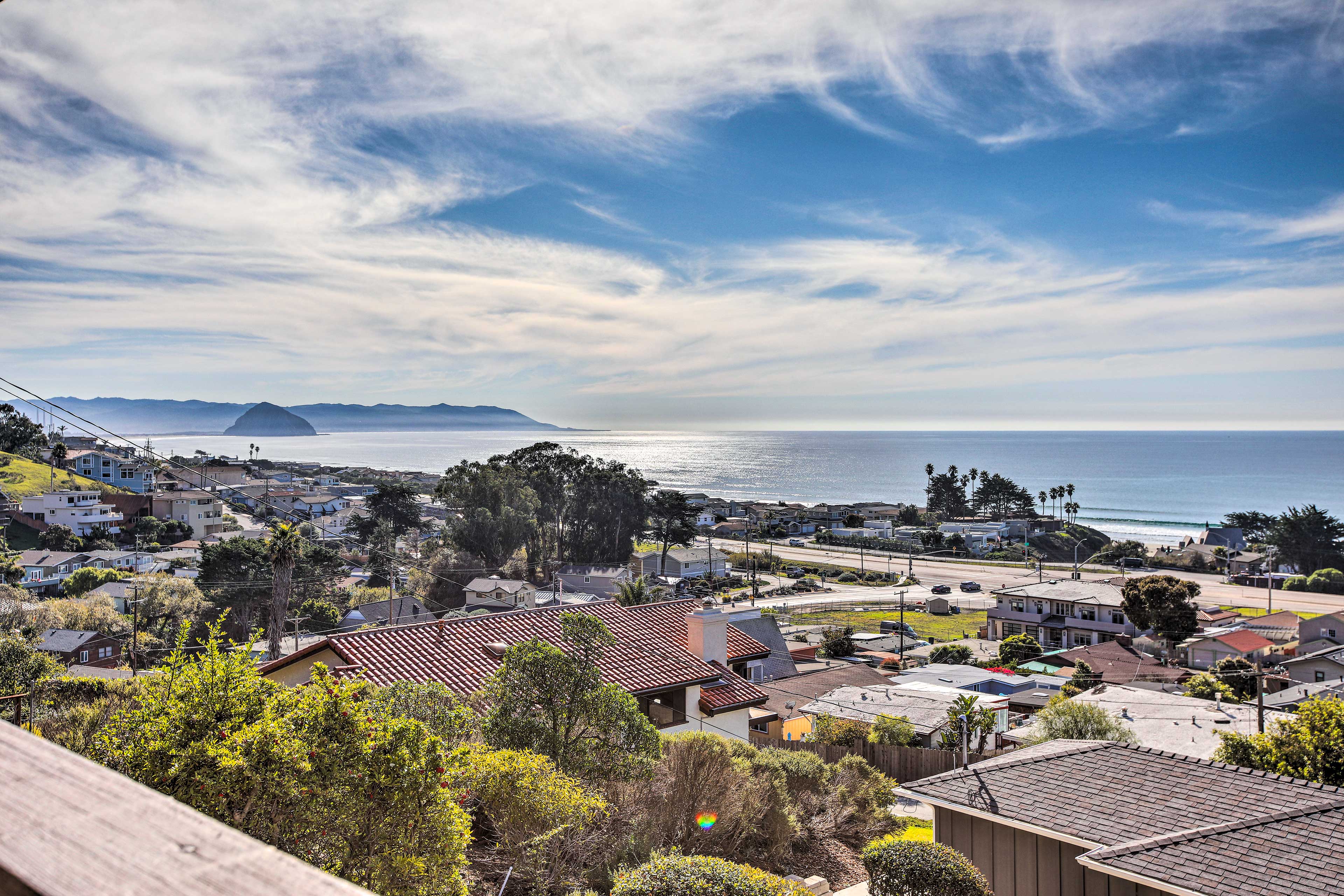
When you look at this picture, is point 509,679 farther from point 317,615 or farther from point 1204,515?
point 1204,515

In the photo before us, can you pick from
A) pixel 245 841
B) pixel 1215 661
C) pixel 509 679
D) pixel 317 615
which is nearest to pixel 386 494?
pixel 317 615

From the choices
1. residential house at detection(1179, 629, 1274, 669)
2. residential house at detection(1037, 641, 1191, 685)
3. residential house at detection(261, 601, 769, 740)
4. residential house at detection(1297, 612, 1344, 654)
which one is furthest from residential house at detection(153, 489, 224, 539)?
residential house at detection(1297, 612, 1344, 654)

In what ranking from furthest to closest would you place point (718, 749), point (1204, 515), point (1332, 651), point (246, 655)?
point (1204, 515)
point (1332, 651)
point (718, 749)
point (246, 655)

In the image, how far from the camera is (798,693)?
27.7m

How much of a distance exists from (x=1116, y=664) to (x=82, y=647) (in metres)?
44.1

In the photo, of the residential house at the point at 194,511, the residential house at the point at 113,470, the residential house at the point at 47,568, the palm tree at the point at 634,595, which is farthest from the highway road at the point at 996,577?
the residential house at the point at 113,470

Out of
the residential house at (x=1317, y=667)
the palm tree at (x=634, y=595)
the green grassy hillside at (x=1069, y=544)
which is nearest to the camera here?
the residential house at (x=1317, y=667)

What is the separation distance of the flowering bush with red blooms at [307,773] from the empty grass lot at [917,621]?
4417 centimetres

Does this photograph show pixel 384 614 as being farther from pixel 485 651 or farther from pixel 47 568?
pixel 485 651

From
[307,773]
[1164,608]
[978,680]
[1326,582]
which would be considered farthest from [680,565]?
[307,773]

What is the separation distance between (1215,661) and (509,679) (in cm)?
3868

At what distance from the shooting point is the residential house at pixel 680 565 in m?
71.2

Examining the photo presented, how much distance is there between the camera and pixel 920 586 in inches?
2576

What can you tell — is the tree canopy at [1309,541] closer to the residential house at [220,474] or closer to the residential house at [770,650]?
the residential house at [770,650]
